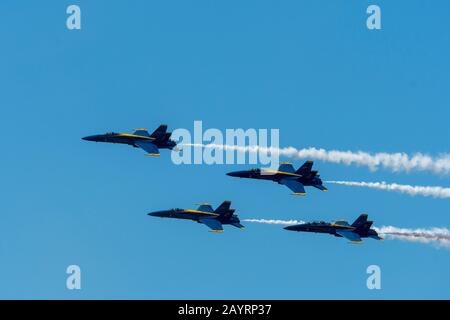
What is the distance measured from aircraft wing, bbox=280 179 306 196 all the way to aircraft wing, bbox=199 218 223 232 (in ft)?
41.4

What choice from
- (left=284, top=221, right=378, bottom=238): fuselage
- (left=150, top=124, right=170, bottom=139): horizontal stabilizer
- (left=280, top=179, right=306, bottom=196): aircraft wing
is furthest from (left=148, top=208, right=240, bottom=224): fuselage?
(left=150, top=124, right=170, bottom=139): horizontal stabilizer

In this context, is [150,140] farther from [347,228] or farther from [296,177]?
[347,228]

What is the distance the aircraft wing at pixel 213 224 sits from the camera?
596 feet

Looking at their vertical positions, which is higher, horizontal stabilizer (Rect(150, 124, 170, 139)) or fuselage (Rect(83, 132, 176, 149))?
horizontal stabilizer (Rect(150, 124, 170, 139))

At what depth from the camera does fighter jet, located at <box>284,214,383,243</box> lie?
18438 centimetres

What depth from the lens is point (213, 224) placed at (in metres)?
183

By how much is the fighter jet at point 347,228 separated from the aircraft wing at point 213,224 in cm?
1286

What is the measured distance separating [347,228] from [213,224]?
20165mm

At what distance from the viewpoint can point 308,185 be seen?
18875cm

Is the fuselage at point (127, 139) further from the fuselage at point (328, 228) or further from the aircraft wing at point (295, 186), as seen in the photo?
the fuselage at point (328, 228)

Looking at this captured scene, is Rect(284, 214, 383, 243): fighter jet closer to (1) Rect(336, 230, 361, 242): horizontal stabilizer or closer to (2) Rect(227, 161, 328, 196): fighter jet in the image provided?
(1) Rect(336, 230, 361, 242): horizontal stabilizer

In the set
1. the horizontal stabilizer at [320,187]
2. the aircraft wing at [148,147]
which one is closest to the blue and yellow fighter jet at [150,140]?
the aircraft wing at [148,147]

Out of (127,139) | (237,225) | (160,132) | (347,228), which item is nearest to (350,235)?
(347,228)
